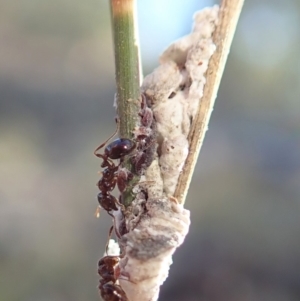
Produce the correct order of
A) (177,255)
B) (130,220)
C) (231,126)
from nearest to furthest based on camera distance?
1. (130,220)
2. (177,255)
3. (231,126)

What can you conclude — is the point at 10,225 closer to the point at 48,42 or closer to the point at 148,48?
the point at 48,42

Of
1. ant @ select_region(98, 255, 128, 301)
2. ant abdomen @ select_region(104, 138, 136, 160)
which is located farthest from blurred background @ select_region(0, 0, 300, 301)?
ant abdomen @ select_region(104, 138, 136, 160)

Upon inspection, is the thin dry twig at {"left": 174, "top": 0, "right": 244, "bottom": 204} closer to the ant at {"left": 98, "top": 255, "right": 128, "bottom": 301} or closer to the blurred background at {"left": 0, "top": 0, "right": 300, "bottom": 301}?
the ant at {"left": 98, "top": 255, "right": 128, "bottom": 301}

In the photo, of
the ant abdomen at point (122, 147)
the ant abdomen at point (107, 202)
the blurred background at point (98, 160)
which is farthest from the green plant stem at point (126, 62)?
the blurred background at point (98, 160)

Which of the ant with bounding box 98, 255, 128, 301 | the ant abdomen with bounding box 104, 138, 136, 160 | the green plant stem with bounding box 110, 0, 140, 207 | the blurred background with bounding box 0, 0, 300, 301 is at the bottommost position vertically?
the ant with bounding box 98, 255, 128, 301

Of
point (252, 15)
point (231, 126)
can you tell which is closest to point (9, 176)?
point (231, 126)

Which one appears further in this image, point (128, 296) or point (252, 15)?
point (252, 15)

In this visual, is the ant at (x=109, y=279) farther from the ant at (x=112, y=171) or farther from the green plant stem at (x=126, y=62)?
the green plant stem at (x=126, y=62)
